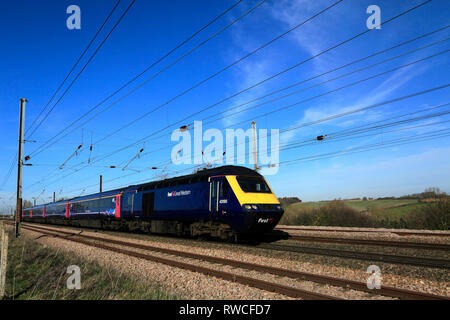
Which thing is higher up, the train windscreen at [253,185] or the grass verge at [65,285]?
the train windscreen at [253,185]

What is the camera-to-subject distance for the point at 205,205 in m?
15.4

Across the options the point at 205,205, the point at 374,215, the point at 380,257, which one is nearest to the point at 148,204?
the point at 205,205

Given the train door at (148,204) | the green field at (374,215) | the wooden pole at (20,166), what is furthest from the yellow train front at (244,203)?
the wooden pole at (20,166)

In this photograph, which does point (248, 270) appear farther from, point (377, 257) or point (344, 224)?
point (344, 224)

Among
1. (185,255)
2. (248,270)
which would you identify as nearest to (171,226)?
(185,255)

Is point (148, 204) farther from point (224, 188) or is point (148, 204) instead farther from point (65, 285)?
point (65, 285)

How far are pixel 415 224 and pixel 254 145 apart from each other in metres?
13.5

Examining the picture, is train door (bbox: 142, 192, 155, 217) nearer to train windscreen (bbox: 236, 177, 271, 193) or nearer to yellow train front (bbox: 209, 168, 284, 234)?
yellow train front (bbox: 209, 168, 284, 234)

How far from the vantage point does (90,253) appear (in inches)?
572

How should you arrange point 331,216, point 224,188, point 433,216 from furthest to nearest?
point 331,216 → point 433,216 → point 224,188

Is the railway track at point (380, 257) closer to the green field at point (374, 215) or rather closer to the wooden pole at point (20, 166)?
the green field at point (374, 215)

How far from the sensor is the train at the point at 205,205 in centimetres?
1367

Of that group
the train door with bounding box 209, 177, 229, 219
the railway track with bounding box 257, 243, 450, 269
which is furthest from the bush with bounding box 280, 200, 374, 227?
the train door with bounding box 209, 177, 229, 219
